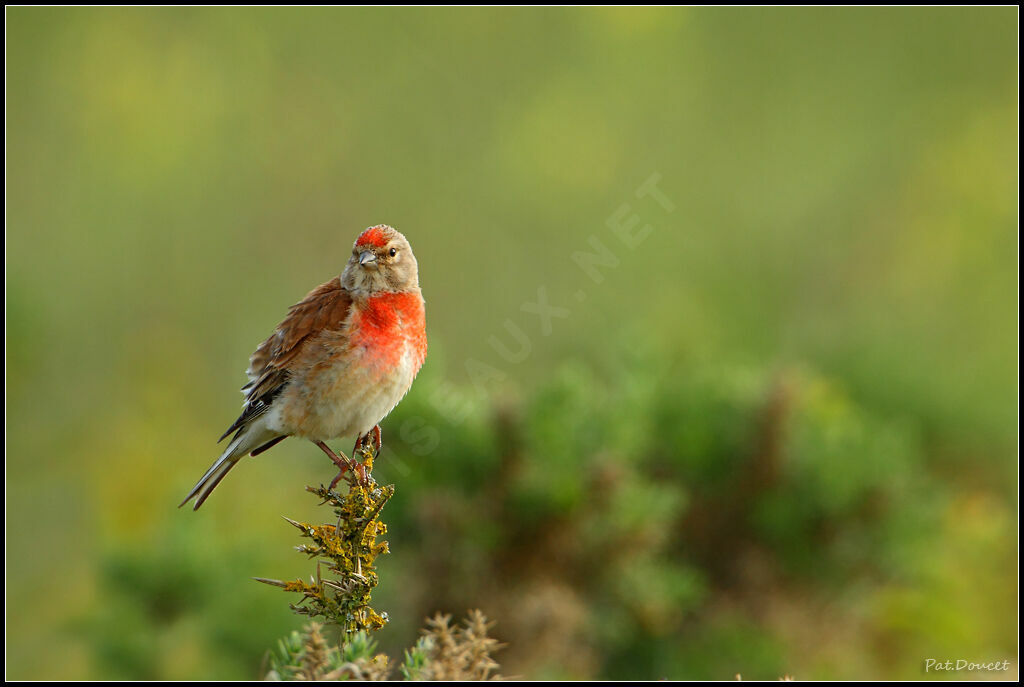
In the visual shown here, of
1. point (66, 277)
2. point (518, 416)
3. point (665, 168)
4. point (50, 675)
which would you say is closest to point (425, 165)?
point (665, 168)

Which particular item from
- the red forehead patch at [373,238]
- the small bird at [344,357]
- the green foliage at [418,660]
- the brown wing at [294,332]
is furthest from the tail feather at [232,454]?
the green foliage at [418,660]

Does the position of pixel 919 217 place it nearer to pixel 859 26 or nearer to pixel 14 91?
pixel 859 26

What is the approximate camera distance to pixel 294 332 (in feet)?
10.7

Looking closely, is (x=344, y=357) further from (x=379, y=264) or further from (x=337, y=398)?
(x=379, y=264)

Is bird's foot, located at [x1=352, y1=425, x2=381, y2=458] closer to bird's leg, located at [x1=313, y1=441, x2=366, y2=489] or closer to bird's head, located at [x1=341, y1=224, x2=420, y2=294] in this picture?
bird's leg, located at [x1=313, y1=441, x2=366, y2=489]

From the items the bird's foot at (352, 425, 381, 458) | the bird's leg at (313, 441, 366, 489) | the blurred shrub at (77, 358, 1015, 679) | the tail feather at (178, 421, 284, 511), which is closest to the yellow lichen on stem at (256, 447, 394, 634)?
the bird's leg at (313, 441, 366, 489)

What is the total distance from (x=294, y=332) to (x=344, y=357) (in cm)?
18

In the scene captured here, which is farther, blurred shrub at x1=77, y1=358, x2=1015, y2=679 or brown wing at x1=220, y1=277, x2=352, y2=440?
blurred shrub at x1=77, y1=358, x2=1015, y2=679

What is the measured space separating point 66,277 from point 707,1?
10468mm

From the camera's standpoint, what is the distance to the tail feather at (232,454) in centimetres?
282

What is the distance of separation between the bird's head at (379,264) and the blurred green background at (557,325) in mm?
1018

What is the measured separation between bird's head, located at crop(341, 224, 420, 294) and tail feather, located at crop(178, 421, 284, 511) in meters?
0.52

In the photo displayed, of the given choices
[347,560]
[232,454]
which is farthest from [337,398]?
[347,560]

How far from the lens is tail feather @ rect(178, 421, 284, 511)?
111 inches
